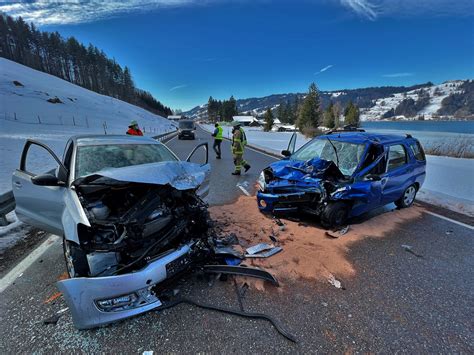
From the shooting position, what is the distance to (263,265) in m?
3.25

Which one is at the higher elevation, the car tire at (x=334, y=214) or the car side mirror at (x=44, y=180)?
the car side mirror at (x=44, y=180)

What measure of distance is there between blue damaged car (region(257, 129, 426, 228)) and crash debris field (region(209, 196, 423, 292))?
0.99 ft

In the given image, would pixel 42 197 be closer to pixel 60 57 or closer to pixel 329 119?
pixel 329 119

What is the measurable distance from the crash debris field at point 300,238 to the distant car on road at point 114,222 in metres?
1.16

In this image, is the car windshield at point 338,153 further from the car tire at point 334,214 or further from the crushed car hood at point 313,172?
the car tire at point 334,214

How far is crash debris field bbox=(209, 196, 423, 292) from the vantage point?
315 centimetres

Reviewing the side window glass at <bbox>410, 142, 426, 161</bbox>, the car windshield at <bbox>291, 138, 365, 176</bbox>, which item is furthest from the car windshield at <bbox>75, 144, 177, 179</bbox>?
the side window glass at <bbox>410, 142, 426, 161</bbox>

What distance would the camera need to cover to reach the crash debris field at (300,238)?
10.3ft

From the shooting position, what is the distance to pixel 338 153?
520 cm

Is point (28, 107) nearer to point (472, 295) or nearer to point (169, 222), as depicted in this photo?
point (169, 222)

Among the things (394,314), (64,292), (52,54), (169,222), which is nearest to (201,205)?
(169,222)

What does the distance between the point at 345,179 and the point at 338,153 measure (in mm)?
927

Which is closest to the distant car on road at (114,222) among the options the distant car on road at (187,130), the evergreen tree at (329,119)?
the distant car on road at (187,130)

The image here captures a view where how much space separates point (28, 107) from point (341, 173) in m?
50.7
